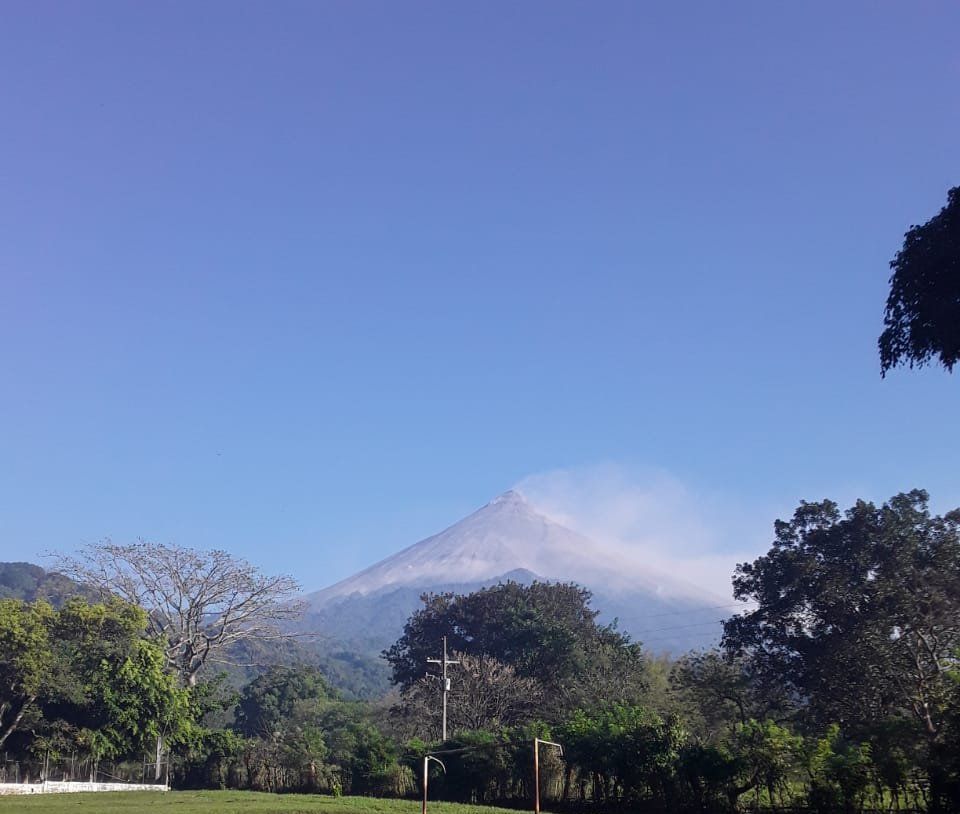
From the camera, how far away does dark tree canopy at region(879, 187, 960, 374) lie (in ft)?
63.8

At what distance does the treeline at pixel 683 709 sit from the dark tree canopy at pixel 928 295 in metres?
8.37

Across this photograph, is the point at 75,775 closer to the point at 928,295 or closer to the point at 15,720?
the point at 15,720

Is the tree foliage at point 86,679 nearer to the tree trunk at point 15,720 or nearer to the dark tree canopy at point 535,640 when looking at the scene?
the tree trunk at point 15,720

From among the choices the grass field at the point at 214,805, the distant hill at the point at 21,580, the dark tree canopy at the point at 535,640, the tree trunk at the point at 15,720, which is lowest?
the grass field at the point at 214,805

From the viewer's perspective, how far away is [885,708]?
33281 mm

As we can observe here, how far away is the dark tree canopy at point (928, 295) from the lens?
63.8 feet

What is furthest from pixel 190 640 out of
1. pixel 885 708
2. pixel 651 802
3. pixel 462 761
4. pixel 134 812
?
pixel 885 708

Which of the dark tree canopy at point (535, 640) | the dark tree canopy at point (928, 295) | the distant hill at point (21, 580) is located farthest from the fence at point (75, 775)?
the distant hill at point (21, 580)

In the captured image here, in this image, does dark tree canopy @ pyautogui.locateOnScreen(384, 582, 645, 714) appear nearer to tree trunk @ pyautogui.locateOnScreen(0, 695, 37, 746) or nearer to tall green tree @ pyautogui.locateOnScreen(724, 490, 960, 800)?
tall green tree @ pyautogui.locateOnScreen(724, 490, 960, 800)

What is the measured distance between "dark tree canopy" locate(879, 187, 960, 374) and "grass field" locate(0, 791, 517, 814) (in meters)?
15.7

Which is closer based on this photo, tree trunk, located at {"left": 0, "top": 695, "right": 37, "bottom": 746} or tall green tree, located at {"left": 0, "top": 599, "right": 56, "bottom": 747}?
tall green tree, located at {"left": 0, "top": 599, "right": 56, "bottom": 747}

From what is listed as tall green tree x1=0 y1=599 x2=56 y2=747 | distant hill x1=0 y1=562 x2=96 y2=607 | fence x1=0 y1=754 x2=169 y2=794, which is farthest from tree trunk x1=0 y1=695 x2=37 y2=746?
distant hill x1=0 y1=562 x2=96 y2=607

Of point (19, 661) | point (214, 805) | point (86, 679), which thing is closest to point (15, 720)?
point (86, 679)

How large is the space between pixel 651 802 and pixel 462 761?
8.18 meters
